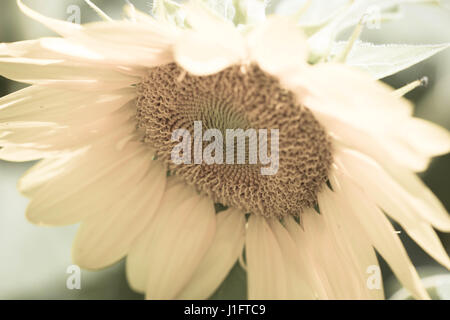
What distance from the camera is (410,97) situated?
1.43 metres

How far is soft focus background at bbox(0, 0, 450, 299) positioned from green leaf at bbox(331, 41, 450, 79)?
1.37ft

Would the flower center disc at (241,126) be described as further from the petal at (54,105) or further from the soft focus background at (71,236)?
the soft focus background at (71,236)

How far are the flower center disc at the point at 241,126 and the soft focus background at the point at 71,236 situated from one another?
1.20 ft

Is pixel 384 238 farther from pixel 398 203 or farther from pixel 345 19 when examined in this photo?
pixel 345 19

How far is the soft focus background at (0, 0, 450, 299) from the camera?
1.41 metres

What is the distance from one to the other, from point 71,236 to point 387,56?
1004mm

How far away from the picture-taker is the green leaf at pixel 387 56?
3.29 ft

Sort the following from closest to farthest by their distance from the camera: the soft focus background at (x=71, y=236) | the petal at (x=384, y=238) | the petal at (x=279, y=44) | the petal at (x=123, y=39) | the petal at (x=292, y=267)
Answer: the petal at (x=279, y=44), the petal at (x=123, y=39), the petal at (x=384, y=238), the petal at (x=292, y=267), the soft focus background at (x=71, y=236)

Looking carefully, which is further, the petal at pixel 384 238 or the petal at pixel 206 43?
the petal at pixel 384 238

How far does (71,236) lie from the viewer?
4.98 ft

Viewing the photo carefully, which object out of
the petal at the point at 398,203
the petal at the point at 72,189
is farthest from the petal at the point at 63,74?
the petal at the point at 398,203

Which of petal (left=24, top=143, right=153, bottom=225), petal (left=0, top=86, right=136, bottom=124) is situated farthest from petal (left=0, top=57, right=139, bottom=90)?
petal (left=24, top=143, right=153, bottom=225)
